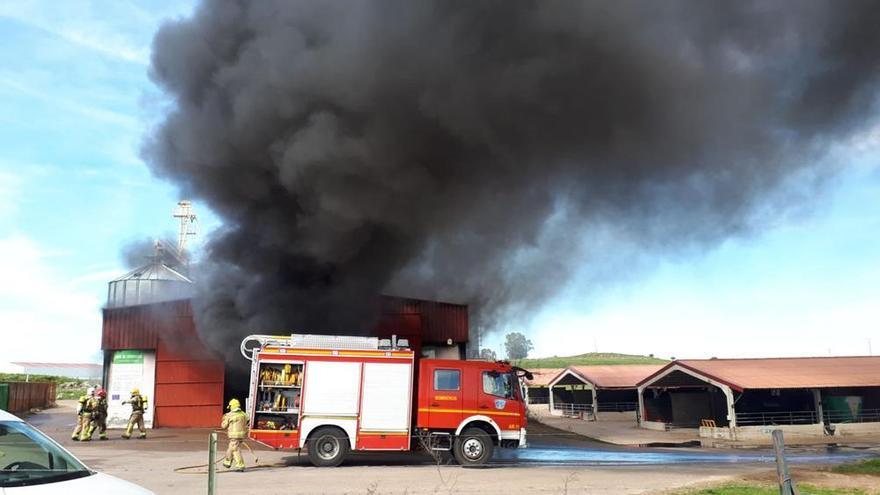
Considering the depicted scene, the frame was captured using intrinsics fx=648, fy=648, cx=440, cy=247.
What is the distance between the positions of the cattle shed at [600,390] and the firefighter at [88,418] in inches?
1021

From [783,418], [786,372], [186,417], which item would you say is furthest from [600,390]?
[186,417]

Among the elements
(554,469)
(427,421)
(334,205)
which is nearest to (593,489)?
(554,469)

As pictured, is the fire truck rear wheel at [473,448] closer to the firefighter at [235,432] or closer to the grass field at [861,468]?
the firefighter at [235,432]

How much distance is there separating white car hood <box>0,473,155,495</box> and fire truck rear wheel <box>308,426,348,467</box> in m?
8.22

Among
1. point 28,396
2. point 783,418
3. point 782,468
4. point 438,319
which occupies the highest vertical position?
point 438,319

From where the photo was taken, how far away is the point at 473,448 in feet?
41.8

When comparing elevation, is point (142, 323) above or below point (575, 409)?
above

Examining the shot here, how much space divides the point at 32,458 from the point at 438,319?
18.8 m

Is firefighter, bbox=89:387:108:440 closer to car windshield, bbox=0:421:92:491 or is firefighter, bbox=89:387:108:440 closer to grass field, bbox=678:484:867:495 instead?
car windshield, bbox=0:421:92:491

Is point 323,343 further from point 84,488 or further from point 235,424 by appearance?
point 84,488

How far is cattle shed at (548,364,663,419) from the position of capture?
120ft

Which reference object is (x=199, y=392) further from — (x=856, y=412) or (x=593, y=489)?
(x=856, y=412)

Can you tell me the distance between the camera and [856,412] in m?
29.1

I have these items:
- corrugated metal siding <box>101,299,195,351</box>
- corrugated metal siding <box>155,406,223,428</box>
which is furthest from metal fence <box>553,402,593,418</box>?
corrugated metal siding <box>101,299,195,351</box>
